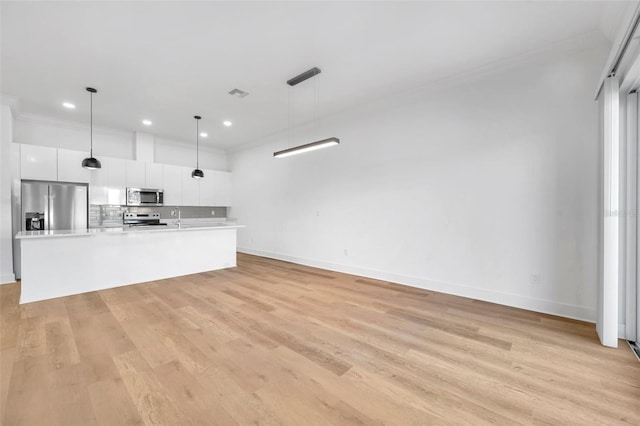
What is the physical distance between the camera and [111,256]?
166 inches

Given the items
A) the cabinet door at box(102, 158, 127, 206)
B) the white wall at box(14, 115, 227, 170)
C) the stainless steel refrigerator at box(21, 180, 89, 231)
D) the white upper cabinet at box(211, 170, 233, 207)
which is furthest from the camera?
the white upper cabinet at box(211, 170, 233, 207)

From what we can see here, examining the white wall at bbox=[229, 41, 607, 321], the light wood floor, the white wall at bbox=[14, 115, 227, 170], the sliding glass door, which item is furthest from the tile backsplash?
the sliding glass door

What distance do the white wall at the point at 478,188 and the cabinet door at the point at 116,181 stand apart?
454 centimetres

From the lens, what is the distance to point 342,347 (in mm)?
2420

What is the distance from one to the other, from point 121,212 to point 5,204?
2056mm

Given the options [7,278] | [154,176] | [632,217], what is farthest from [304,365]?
[154,176]

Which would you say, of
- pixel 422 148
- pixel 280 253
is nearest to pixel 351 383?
pixel 422 148

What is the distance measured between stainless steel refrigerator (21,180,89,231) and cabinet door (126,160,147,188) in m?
0.88

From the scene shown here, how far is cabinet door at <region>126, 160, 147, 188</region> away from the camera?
20.5ft

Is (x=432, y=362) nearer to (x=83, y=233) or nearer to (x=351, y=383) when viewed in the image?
(x=351, y=383)

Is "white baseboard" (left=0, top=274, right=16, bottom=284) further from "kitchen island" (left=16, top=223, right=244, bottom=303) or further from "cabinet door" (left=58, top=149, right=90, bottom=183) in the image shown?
"cabinet door" (left=58, top=149, right=90, bottom=183)

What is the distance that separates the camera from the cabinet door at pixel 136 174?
6.25 metres

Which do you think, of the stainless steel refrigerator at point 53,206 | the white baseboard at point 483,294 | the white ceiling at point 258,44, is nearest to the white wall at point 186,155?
the stainless steel refrigerator at point 53,206

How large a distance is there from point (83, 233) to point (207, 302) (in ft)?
7.25
